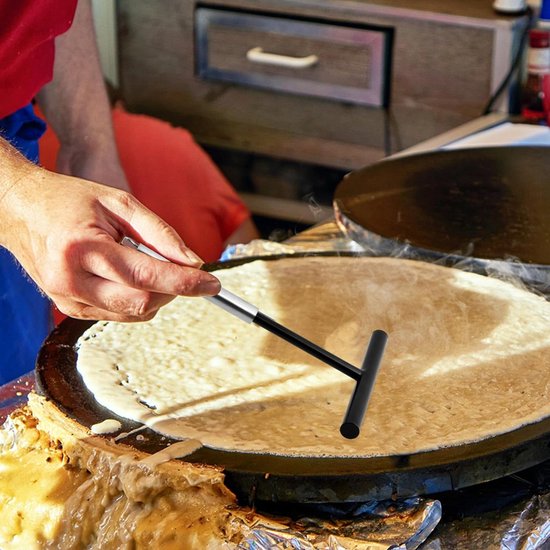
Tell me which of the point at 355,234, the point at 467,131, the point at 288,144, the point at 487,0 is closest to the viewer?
the point at 355,234

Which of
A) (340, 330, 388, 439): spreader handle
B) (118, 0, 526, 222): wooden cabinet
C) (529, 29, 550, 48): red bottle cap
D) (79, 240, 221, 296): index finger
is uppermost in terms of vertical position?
(79, 240, 221, 296): index finger

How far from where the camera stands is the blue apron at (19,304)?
1777mm

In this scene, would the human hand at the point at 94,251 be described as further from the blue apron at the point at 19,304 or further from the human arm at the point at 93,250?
the blue apron at the point at 19,304

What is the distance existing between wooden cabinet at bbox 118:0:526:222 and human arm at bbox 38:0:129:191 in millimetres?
1129

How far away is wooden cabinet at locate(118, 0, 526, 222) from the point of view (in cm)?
285

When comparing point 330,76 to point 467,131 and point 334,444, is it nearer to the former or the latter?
point 467,131

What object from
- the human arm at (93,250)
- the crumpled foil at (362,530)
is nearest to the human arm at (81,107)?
the human arm at (93,250)

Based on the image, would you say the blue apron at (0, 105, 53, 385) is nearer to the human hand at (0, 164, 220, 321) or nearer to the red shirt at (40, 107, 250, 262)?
the human hand at (0, 164, 220, 321)

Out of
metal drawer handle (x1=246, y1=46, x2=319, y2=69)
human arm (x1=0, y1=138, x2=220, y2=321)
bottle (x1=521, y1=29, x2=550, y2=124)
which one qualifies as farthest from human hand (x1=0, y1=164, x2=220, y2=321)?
metal drawer handle (x1=246, y1=46, x2=319, y2=69)

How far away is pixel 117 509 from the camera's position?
110 cm

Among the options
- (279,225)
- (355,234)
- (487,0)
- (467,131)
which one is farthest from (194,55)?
(355,234)

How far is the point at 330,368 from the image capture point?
1314 mm

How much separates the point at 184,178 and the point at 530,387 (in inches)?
87.3

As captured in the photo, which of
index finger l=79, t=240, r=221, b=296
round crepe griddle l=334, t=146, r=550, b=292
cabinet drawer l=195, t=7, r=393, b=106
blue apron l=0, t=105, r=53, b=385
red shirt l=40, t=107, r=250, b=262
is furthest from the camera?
red shirt l=40, t=107, r=250, b=262
